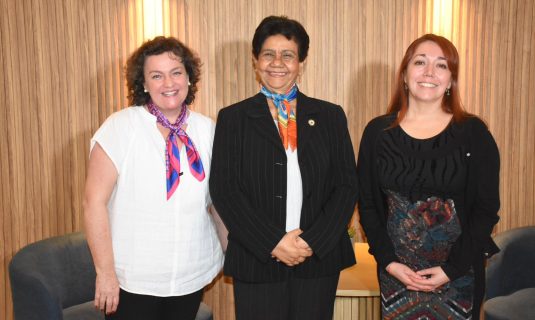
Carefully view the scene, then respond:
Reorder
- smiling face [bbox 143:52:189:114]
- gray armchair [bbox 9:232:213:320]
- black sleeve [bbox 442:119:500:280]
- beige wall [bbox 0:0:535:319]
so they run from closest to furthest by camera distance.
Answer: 1. black sleeve [bbox 442:119:500:280]
2. smiling face [bbox 143:52:189:114]
3. gray armchair [bbox 9:232:213:320]
4. beige wall [bbox 0:0:535:319]

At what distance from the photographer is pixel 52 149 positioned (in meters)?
3.71

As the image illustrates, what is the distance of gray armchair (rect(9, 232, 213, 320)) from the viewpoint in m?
2.89

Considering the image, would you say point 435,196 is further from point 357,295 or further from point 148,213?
point 148,213

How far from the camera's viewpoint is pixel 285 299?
2305 millimetres

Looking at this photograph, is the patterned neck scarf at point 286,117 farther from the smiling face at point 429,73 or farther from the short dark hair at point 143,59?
the smiling face at point 429,73

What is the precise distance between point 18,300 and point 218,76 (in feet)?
6.03

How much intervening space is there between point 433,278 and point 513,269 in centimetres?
143

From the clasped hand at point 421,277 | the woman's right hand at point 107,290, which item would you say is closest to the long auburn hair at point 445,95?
the clasped hand at point 421,277

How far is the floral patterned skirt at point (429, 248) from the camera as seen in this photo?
87.7 inches

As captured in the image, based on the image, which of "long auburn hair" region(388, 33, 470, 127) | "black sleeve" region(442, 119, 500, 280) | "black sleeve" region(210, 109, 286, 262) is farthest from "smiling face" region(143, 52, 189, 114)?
"black sleeve" region(442, 119, 500, 280)

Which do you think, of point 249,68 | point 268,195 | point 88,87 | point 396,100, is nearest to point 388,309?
point 268,195

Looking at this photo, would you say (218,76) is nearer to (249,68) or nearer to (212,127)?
(249,68)

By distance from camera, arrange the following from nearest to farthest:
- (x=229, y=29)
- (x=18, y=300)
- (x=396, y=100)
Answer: (x=396, y=100) < (x=18, y=300) < (x=229, y=29)

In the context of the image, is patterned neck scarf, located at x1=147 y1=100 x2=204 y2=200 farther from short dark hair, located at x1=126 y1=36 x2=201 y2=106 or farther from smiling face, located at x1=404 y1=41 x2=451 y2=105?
smiling face, located at x1=404 y1=41 x2=451 y2=105
